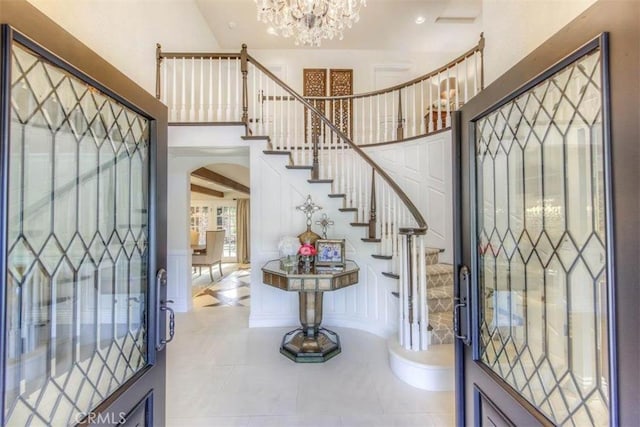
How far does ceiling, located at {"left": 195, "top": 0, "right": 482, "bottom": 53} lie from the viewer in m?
4.47

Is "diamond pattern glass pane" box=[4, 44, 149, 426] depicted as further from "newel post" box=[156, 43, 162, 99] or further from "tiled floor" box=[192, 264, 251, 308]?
"tiled floor" box=[192, 264, 251, 308]

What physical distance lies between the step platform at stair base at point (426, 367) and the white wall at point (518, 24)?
6.89 feet

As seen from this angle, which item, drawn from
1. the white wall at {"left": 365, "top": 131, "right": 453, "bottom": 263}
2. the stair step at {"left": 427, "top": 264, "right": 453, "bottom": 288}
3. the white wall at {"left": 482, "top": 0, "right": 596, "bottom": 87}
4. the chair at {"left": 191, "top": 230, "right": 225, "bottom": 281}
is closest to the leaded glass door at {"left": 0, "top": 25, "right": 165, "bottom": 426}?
the white wall at {"left": 482, "top": 0, "right": 596, "bottom": 87}

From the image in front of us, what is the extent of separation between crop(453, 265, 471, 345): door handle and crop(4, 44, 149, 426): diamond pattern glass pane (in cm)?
147

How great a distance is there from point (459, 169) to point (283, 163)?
257cm

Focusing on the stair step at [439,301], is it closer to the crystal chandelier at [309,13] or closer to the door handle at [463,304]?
the door handle at [463,304]

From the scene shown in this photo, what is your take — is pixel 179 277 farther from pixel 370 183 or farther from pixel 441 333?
pixel 441 333

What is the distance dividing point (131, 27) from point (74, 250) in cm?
233

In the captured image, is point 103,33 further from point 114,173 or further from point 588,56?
point 588,56

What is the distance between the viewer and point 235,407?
2.08 metres

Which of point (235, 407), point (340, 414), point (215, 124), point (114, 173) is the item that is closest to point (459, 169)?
point (114, 173)

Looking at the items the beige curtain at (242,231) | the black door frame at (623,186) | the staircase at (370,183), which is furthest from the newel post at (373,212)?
the beige curtain at (242,231)

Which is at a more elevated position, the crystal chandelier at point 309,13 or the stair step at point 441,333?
the crystal chandelier at point 309,13

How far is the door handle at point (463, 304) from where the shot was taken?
131cm
